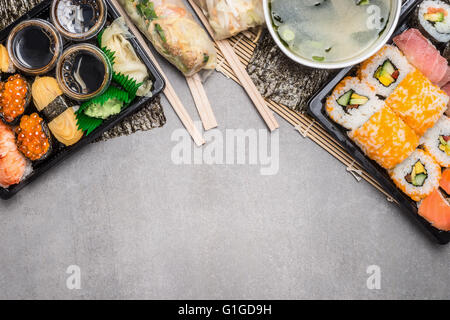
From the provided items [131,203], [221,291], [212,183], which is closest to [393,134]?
[212,183]

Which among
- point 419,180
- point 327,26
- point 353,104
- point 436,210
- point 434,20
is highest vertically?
point 327,26

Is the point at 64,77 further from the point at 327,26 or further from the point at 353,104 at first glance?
the point at 353,104

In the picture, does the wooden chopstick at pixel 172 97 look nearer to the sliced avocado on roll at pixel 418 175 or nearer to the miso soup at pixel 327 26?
the miso soup at pixel 327 26

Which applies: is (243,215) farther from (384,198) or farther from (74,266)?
(74,266)

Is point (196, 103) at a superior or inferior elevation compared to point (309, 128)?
superior

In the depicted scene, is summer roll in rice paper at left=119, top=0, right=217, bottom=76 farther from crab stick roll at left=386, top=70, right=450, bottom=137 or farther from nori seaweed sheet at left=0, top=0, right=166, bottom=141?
crab stick roll at left=386, top=70, right=450, bottom=137

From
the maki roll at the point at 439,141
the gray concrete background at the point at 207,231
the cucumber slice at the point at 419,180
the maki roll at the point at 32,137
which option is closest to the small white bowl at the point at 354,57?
the gray concrete background at the point at 207,231

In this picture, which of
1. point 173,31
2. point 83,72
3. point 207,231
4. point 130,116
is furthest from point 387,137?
point 83,72
